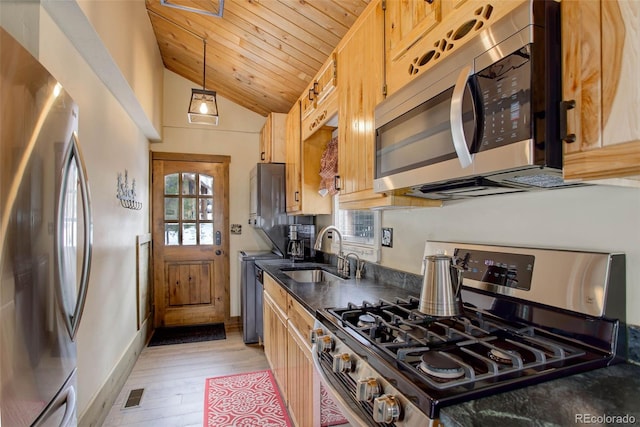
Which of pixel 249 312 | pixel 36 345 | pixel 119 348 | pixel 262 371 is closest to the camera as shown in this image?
pixel 36 345

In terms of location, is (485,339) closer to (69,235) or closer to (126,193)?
(69,235)

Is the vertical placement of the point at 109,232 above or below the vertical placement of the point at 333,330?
above

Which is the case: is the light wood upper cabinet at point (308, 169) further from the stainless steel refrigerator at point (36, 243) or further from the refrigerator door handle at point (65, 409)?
the refrigerator door handle at point (65, 409)

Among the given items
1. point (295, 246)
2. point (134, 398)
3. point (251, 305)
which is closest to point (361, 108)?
point (295, 246)

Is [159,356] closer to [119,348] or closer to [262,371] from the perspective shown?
[119,348]

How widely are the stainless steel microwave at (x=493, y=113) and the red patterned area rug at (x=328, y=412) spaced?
88 centimetres

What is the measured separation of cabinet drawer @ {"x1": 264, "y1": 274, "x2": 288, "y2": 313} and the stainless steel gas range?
2.52ft

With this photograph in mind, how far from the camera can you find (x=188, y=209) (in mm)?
4129

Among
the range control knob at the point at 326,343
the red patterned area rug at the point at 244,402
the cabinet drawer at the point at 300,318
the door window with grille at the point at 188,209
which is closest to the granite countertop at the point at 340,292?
the cabinet drawer at the point at 300,318

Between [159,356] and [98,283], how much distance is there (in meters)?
1.41

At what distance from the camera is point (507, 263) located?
4.06ft

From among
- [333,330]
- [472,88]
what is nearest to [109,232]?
[333,330]

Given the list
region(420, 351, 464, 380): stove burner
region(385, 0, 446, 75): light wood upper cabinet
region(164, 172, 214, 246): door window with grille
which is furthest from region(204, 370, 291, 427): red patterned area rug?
region(385, 0, 446, 75): light wood upper cabinet

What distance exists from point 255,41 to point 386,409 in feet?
9.12
